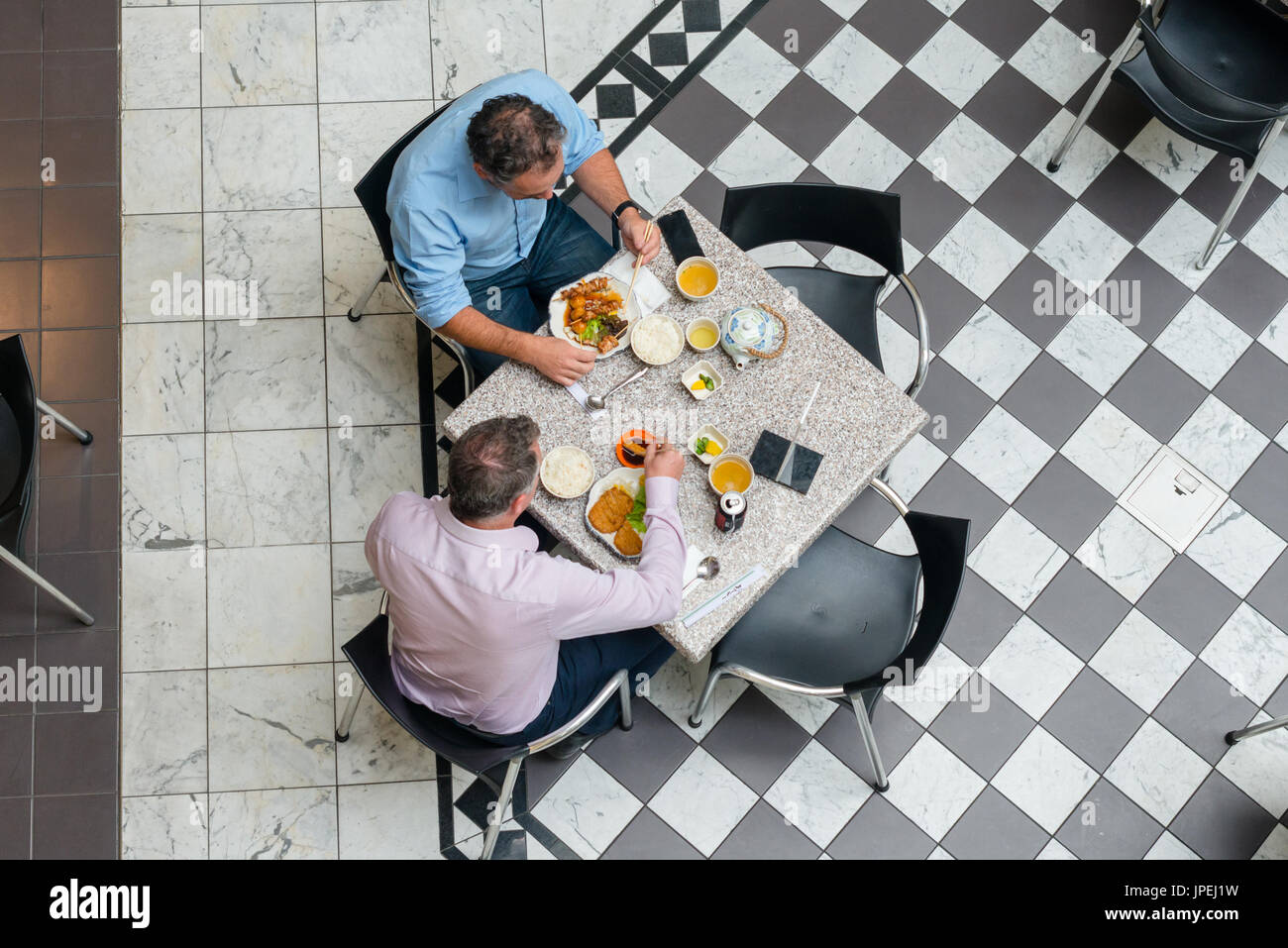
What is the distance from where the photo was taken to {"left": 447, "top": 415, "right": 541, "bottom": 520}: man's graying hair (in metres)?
2.67

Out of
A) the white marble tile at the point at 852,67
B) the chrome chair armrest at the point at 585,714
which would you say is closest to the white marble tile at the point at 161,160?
the white marble tile at the point at 852,67

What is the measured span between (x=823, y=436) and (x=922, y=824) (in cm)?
159

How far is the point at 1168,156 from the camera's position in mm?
4473

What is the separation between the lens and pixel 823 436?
10.2ft

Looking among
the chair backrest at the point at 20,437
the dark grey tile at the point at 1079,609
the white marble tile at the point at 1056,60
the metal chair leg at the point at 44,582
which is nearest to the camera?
the chair backrest at the point at 20,437

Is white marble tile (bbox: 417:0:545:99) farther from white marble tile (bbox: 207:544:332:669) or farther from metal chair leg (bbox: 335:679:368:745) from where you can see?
metal chair leg (bbox: 335:679:368:745)

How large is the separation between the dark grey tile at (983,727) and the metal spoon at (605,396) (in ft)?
5.81

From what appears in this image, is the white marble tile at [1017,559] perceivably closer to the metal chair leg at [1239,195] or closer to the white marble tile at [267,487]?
the metal chair leg at [1239,195]

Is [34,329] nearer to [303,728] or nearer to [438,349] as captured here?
[438,349]

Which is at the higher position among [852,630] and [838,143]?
[838,143]

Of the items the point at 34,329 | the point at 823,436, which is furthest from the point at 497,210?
the point at 34,329

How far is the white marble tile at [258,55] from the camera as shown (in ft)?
14.7

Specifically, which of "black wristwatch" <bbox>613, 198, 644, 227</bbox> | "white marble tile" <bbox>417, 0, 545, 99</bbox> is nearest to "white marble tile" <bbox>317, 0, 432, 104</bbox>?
"white marble tile" <bbox>417, 0, 545, 99</bbox>

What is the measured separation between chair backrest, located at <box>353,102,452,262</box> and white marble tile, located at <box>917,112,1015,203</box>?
216 centimetres
